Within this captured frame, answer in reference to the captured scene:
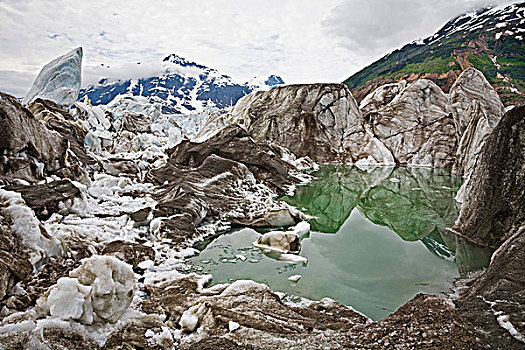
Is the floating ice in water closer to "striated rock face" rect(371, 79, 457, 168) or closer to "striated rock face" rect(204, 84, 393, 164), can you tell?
"striated rock face" rect(204, 84, 393, 164)

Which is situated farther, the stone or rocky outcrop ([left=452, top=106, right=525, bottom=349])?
the stone

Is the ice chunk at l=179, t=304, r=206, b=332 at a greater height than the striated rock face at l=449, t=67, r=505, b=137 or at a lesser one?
lesser

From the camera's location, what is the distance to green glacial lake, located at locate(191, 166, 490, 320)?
5515 mm

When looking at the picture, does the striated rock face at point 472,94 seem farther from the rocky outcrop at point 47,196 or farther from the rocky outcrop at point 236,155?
the rocky outcrop at point 47,196

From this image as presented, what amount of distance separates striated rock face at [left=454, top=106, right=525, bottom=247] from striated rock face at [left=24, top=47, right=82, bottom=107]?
2350cm

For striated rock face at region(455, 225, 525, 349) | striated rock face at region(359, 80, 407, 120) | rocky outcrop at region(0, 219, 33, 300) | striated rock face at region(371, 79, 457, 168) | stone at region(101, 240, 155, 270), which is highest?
striated rock face at region(359, 80, 407, 120)

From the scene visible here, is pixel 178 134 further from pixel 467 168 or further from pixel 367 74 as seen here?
pixel 367 74

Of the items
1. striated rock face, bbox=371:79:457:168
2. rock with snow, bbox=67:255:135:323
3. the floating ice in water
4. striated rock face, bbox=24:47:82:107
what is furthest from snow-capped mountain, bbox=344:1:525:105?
rock with snow, bbox=67:255:135:323

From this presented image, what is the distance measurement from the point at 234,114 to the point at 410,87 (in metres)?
20.1

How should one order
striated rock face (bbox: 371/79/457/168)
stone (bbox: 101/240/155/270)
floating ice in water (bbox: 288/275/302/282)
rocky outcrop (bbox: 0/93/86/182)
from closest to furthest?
stone (bbox: 101/240/155/270), floating ice in water (bbox: 288/275/302/282), rocky outcrop (bbox: 0/93/86/182), striated rock face (bbox: 371/79/457/168)

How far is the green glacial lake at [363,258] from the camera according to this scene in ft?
18.1

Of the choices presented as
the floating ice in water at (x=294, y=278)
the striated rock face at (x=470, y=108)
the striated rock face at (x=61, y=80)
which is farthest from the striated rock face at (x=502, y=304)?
the striated rock face at (x=61, y=80)

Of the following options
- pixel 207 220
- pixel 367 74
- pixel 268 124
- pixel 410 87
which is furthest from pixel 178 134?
pixel 367 74

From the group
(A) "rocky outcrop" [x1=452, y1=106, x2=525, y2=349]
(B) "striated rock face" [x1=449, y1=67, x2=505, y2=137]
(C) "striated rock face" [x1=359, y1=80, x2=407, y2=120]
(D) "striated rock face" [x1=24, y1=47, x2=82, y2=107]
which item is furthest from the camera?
(C) "striated rock face" [x1=359, y1=80, x2=407, y2=120]
